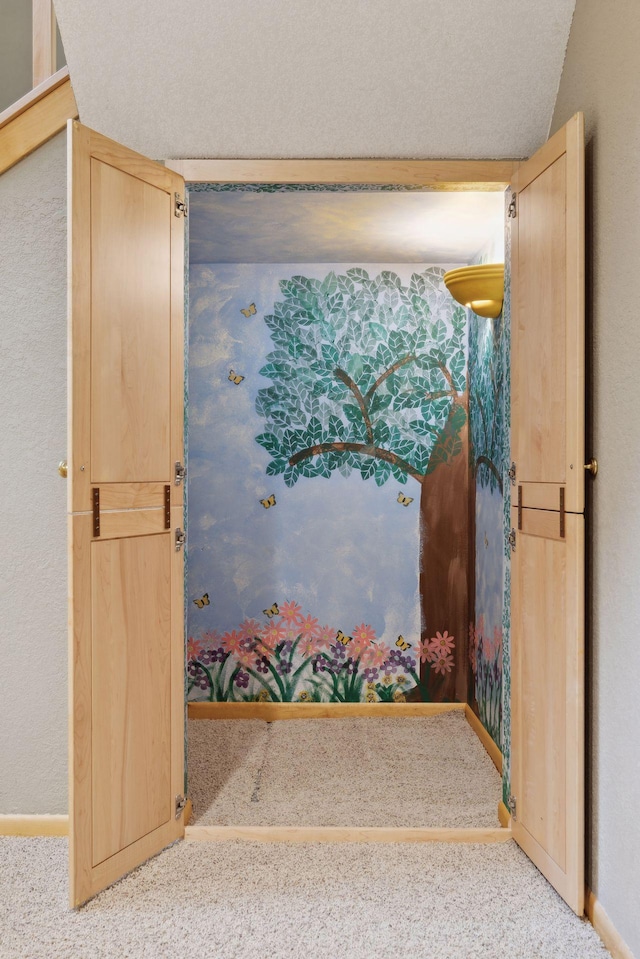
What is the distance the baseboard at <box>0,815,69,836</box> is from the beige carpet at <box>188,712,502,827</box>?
0.46 meters

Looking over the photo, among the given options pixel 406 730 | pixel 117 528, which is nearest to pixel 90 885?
pixel 117 528

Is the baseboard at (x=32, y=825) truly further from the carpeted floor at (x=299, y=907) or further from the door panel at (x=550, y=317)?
the door panel at (x=550, y=317)

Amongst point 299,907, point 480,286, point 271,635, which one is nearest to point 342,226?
point 480,286

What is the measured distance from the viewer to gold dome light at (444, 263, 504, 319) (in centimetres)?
307

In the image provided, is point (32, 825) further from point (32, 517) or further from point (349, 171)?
point (349, 171)

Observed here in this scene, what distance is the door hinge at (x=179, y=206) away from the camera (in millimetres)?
2518

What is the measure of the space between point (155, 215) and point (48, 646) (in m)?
1.47

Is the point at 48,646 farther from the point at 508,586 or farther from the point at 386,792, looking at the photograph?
the point at 508,586

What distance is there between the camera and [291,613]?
158 inches

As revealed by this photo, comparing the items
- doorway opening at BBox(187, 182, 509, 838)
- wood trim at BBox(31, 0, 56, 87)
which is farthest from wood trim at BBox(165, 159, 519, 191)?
doorway opening at BBox(187, 182, 509, 838)

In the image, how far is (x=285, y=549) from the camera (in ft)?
13.2

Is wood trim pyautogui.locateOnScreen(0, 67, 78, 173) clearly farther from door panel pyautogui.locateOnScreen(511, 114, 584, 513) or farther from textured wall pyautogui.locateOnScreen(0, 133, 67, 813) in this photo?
door panel pyautogui.locateOnScreen(511, 114, 584, 513)

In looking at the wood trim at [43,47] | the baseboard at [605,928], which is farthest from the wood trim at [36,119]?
the baseboard at [605,928]

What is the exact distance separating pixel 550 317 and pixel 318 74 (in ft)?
3.43
